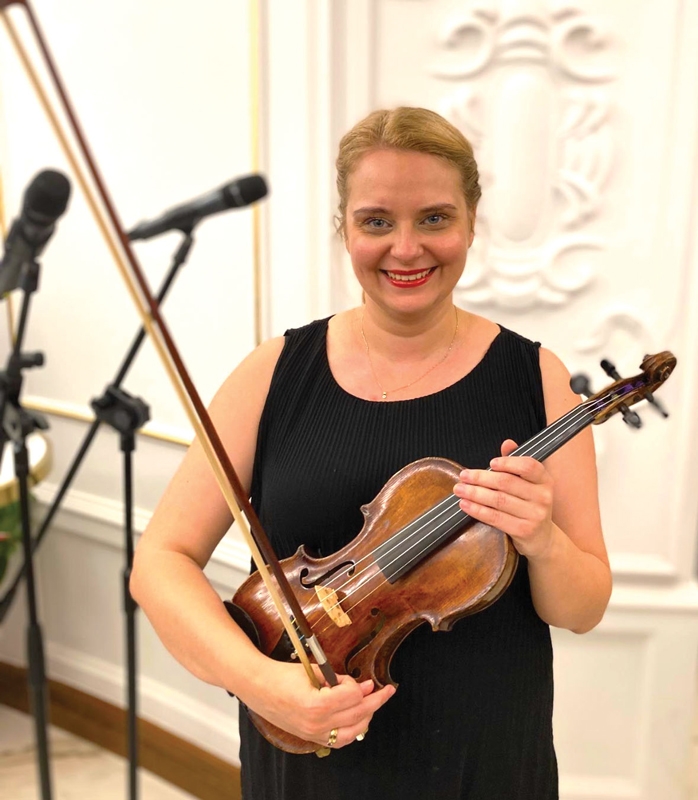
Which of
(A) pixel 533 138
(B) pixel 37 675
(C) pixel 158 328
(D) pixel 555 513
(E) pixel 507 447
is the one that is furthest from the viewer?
(A) pixel 533 138

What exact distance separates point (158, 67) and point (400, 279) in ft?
3.26

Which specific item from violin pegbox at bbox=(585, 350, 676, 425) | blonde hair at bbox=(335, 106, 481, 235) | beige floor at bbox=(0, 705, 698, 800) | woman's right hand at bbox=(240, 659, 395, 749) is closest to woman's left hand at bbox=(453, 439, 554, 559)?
violin pegbox at bbox=(585, 350, 676, 425)

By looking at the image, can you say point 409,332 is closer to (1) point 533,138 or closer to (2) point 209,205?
(2) point 209,205

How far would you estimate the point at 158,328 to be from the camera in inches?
26.6

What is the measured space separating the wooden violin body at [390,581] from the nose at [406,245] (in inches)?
9.1

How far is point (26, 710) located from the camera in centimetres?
225

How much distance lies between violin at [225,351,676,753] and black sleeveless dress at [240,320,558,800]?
0.23 feet

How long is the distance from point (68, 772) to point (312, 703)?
1590 mm

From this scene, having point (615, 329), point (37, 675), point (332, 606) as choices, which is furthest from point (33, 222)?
point (615, 329)

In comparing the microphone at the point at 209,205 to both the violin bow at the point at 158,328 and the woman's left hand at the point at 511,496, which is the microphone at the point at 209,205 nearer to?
the violin bow at the point at 158,328

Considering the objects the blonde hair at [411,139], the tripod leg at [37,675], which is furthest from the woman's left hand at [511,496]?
the tripod leg at [37,675]

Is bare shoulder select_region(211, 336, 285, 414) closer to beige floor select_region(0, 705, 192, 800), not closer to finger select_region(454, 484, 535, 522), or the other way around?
finger select_region(454, 484, 535, 522)

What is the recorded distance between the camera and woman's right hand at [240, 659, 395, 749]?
29.7 inches

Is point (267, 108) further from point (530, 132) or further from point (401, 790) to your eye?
point (401, 790)
